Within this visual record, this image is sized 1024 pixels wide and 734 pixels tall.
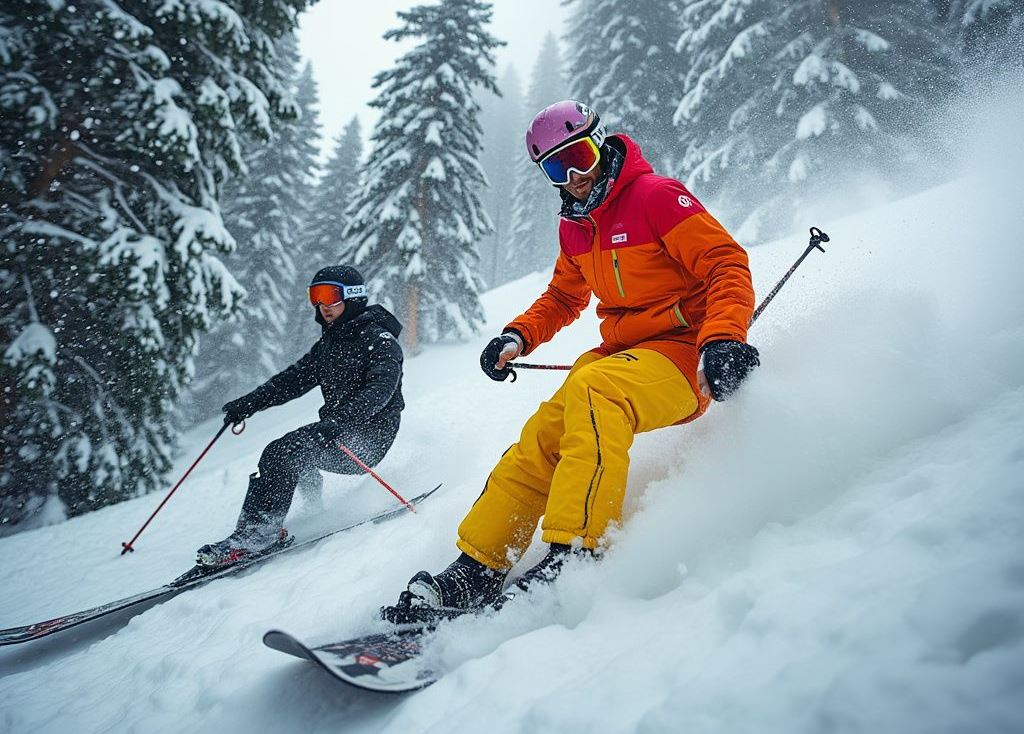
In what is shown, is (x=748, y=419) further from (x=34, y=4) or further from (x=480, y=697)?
(x=34, y=4)

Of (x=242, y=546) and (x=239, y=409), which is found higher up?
(x=239, y=409)

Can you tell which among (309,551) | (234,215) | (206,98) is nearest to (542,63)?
(234,215)

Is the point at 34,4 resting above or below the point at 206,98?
above

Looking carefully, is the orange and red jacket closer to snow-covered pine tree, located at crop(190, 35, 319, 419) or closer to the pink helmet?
the pink helmet

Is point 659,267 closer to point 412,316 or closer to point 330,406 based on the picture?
point 330,406

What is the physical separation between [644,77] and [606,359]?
1962cm

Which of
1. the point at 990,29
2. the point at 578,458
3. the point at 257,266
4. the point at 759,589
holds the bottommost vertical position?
the point at 759,589

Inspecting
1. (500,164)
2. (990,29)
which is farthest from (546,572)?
(500,164)

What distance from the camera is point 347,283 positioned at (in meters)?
4.69

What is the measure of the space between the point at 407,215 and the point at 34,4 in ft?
31.5

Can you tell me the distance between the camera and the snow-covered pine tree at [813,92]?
38.5ft

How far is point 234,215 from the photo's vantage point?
20.5m

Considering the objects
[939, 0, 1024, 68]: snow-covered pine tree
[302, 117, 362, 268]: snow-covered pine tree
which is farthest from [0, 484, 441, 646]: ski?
[302, 117, 362, 268]: snow-covered pine tree

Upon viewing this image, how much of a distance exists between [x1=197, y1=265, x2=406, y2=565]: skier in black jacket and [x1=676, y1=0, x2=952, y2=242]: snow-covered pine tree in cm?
1155
